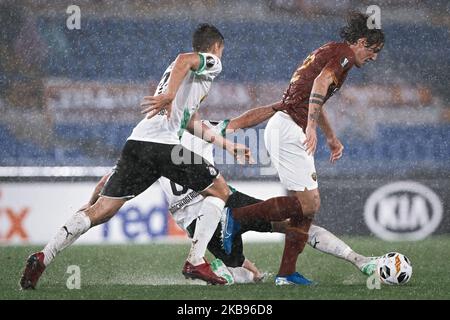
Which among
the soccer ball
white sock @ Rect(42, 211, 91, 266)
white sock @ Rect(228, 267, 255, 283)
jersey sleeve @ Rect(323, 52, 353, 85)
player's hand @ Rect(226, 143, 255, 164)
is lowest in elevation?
white sock @ Rect(228, 267, 255, 283)

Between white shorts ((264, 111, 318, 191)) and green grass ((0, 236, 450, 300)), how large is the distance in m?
0.69

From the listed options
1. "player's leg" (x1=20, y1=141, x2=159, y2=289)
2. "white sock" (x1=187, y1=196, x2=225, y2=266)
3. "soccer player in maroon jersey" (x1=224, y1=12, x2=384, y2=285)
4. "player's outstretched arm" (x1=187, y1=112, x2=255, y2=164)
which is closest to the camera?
"player's leg" (x1=20, y1=141, x2=159, y2=289)

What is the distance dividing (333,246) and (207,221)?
0.88m

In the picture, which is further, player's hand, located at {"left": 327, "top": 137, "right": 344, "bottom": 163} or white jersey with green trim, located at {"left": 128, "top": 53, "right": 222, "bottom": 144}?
player's hand, located at {"left": 327, "top": 137, "right": 344, "bottom": 163}

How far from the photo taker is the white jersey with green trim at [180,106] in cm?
660

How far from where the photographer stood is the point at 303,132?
23.6ft

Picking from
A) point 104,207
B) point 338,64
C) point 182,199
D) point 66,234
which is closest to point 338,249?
point 182,199

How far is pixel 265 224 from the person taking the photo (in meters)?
7.12

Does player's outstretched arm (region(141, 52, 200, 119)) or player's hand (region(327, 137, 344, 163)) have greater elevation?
player's outstretched arm (region(141, 52, 200, 119))

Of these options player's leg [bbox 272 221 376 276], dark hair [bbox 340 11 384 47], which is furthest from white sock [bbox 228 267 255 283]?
dark hair [bbox 340 11 384 47]

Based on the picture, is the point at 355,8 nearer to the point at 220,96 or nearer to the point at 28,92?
the point at 220,96

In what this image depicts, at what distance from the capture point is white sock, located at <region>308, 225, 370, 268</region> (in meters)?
6.87

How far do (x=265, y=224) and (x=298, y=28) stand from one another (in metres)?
7.25

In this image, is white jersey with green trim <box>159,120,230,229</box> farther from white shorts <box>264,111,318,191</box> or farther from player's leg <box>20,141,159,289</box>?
player's leg <box>20,141,159,289</box>
